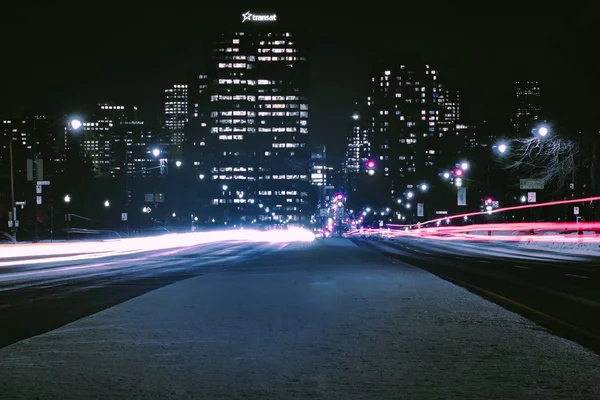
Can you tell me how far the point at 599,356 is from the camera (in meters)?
8.81

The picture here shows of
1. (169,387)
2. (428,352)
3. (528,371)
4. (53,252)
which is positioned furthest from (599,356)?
(53,252)

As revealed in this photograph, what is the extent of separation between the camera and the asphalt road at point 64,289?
1258cm

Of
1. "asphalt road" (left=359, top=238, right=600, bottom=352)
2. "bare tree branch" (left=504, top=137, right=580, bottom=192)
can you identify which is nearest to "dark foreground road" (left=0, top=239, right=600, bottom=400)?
"asphalt road" (left=359, top=238, right=600, bottom=352)

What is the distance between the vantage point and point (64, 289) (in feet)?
61.5

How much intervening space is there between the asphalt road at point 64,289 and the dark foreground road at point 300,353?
0.57m

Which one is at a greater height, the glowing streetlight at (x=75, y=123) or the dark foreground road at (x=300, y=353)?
the glowing streetlight at (x=75, y=123)

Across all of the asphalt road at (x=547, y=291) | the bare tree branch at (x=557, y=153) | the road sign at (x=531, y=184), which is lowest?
the asphalt road at (x=547, y=291)

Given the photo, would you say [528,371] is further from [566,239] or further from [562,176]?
[566,239]

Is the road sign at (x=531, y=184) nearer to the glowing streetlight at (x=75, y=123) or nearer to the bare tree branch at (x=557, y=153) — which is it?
the bare tree branch at (x=557, y=153)

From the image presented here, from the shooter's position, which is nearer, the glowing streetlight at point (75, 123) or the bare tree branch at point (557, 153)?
the glowing streetlight at point (75, 123)

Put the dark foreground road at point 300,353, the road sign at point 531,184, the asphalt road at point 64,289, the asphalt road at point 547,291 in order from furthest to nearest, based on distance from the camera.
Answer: the road sign at point 531,184, the asphalt road at point 64,289, the asphalt road at point 547,291, the dark foreground road at point 300,353

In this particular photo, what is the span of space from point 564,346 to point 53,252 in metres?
35.6

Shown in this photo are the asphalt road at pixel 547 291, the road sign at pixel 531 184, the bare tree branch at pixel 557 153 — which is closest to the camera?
the asphalt road at pixel 547 291

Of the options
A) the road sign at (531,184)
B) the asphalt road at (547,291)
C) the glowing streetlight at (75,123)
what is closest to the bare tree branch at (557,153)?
the road sign at (531,184)
